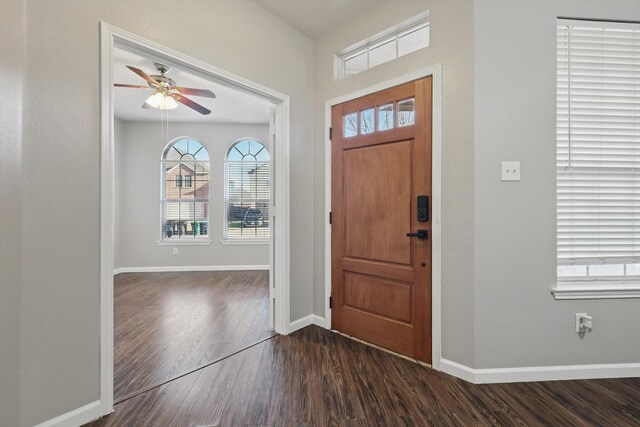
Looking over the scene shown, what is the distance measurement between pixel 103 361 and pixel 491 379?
92.2 inches

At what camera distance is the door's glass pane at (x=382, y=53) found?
→ 2416mm

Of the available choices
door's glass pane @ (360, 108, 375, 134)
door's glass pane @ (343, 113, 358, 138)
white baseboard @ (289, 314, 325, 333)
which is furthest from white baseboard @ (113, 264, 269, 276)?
door's glass pane @ (360, 108, 375, 134)

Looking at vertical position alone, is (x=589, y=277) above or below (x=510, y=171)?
below

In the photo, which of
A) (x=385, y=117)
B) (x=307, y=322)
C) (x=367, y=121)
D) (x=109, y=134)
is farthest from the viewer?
(x=307, y=322)

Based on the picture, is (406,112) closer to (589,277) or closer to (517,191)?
(517,191)

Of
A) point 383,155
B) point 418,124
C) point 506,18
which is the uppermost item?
point 506,18

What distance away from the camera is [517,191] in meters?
1.90

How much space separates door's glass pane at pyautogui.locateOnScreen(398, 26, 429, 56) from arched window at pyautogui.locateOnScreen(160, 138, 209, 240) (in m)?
4.36

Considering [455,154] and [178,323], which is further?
[178,323]

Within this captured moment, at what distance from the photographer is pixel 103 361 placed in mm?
1598

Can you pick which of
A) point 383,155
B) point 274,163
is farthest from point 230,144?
point 383,155

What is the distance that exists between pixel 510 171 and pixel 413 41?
1261 mm

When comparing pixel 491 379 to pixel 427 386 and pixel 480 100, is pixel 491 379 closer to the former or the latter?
pixel 427 386

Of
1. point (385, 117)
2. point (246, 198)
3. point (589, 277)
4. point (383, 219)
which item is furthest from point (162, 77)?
point (589, 277)
